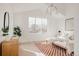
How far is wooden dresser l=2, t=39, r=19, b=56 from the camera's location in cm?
146

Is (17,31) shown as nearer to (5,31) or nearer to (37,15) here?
(5,31)

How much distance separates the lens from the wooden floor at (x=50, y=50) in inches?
56.7

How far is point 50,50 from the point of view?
145cm

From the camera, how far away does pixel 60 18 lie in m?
1.44

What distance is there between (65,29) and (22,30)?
47 centimetres

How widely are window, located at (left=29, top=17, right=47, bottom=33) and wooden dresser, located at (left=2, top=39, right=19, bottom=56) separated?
23 centimetres

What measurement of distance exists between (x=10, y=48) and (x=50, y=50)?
0.44 metres

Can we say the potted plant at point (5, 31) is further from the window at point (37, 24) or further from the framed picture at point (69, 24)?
the framed picture at point (69, 24)

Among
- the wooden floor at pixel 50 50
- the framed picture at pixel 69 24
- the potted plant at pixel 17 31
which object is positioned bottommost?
the wooden floor at pixel 50 50

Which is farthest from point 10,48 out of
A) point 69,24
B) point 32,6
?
point 69,24

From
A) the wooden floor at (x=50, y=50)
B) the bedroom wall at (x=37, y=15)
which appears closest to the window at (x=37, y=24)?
the bedroom wall at (x=37, y=15)

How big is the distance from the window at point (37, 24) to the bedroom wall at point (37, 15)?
0.12ft

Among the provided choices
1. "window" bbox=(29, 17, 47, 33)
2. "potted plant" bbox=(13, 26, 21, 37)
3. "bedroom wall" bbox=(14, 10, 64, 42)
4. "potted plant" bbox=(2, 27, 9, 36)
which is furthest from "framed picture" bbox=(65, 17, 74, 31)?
"potted plant" bbox=(2, 27, 9, 36)

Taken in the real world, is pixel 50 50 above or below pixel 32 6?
below
